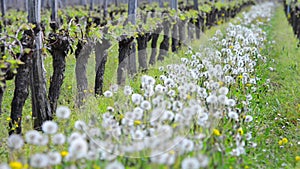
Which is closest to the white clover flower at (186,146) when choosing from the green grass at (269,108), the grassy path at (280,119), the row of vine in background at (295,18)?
the green grass at (269,108)

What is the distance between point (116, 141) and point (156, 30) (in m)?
7.26

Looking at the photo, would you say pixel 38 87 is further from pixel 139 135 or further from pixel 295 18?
pixel 295 18

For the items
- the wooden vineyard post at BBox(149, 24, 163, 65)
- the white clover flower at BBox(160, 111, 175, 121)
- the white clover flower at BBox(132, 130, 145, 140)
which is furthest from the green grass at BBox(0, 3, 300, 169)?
the wooden vineyard post at BBox(149, 24, 163, 65)

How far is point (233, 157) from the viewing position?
405 centimetres

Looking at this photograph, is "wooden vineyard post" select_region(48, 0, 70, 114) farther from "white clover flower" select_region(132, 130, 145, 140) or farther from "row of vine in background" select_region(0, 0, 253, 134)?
"white clover flower" select_region(132, 130, 145, 140)

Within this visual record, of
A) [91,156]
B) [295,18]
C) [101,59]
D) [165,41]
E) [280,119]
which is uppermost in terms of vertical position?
[295,18]

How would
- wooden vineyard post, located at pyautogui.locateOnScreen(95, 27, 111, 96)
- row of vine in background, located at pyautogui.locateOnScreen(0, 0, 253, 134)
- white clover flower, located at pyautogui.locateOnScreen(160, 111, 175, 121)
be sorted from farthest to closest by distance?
wooden vineyard post, located at pyautogui.locateOnScreen(95, 27, 111, 96) → row of vine in background, located at pyautogui.locateOnScreen(0, 0, 253, 134) → white clover flower, located at pyautogui.locateOnScreen(160, 111, 175, 121)

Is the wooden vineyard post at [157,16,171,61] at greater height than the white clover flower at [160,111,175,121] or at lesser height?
greater

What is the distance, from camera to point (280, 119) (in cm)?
612

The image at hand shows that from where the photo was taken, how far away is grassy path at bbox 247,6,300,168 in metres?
4.80

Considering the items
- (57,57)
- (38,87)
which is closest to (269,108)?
(57,57)

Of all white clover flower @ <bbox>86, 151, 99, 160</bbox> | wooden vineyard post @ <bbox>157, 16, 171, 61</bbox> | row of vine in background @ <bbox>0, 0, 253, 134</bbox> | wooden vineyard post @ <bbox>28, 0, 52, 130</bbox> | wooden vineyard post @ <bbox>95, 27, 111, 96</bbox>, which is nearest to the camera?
white clover flower @ <bbox>86, 151, 99, 160</bbox>

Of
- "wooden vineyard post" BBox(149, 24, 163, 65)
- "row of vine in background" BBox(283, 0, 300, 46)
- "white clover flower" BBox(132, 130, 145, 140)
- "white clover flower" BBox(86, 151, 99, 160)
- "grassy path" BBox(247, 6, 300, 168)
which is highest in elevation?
"row of vine in background" BBox(283, 0, 300, 46)

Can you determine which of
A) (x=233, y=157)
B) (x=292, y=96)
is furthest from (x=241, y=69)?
(x=233, y=157)
